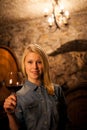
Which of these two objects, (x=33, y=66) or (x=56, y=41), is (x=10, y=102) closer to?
(x=33, y=66)

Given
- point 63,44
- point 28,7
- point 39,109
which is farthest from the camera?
point 63,44

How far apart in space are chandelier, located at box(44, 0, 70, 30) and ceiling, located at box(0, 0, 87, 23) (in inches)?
3.3

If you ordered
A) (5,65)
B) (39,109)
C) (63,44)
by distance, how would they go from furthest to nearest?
(63,44) < (5,65) < (39,109)

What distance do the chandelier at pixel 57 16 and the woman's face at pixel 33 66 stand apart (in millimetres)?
2086

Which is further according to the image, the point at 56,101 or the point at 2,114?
the point at 2,114

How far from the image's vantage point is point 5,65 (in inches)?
139

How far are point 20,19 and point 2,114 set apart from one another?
1987 millimetres

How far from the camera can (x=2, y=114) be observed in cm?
294

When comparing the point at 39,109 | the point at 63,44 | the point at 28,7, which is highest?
the point at 28,7

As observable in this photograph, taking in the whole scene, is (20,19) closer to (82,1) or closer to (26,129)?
(82,1)

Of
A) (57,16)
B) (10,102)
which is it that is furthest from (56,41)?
(10,102)

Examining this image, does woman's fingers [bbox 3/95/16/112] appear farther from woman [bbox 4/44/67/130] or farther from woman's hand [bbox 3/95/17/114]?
woman [bbox 4/44/67/130]

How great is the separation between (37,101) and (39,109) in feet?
0.21

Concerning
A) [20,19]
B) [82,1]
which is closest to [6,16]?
[20,19]
